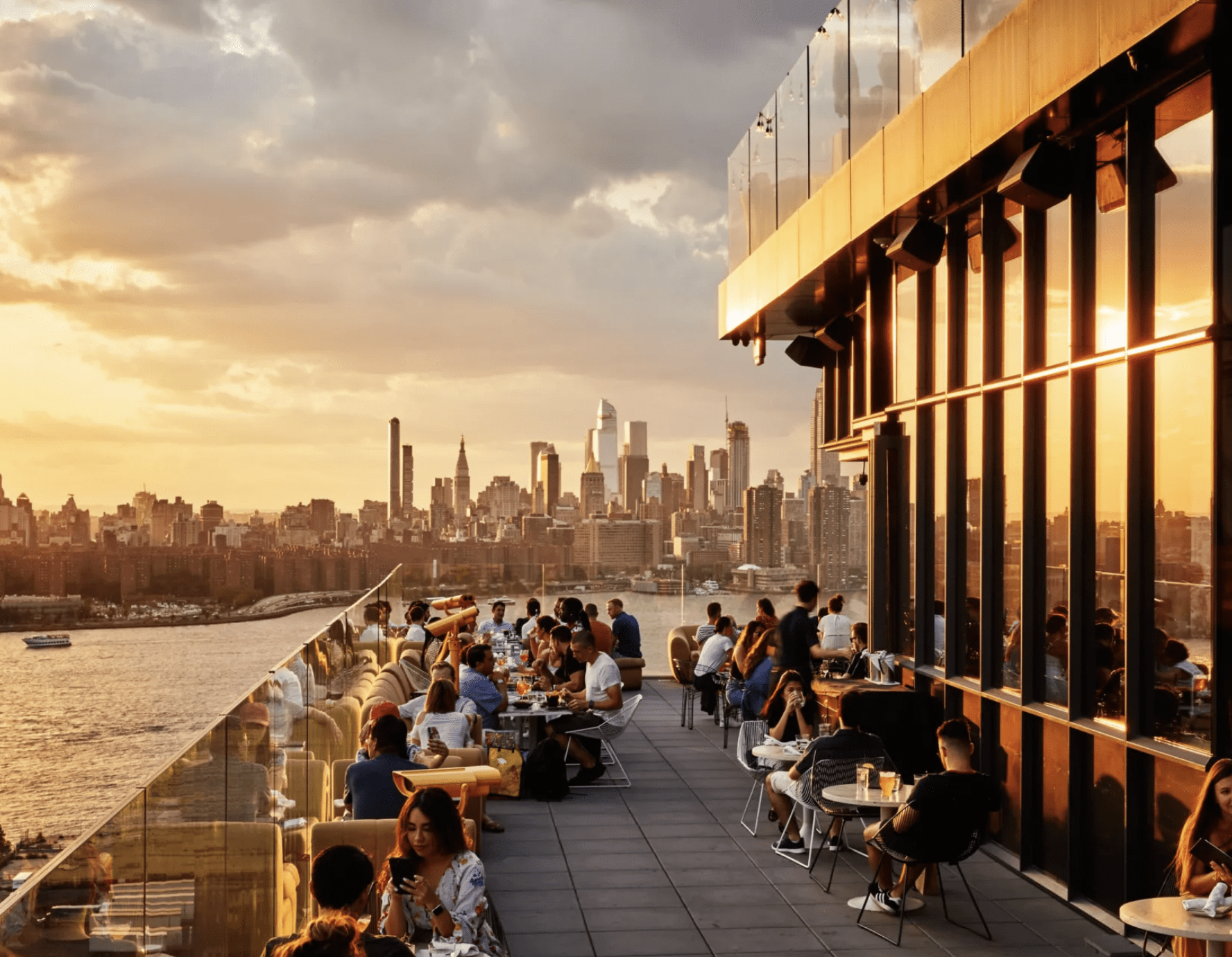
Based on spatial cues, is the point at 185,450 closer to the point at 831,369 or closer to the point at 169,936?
the point at 831,369

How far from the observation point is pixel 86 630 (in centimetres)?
12912

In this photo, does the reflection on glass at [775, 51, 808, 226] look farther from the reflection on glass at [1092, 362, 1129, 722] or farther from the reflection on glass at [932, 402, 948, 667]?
the reflection on glass at [1092, 362, 1129, 722]

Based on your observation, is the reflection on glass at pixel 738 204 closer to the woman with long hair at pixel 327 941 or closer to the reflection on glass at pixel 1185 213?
the reflection on glass at pixel 1185 213

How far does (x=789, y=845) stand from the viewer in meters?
Result: 8.52

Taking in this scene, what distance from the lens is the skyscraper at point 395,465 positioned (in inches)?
5871

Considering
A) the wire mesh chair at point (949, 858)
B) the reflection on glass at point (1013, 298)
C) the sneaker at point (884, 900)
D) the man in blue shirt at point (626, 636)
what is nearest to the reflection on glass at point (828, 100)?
the reflection on glass at point (1013, 298)

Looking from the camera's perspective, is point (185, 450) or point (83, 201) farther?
point (185, 450)

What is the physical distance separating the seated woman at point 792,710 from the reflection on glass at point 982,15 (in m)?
4.54

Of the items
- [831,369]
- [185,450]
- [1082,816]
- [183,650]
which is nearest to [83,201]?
[185,450]

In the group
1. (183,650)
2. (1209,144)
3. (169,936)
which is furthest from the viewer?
(183,650)

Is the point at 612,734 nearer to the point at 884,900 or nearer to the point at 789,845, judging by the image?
the point at 789,845

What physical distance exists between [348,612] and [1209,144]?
762cm

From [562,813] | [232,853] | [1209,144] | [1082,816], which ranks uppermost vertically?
[1209,144]

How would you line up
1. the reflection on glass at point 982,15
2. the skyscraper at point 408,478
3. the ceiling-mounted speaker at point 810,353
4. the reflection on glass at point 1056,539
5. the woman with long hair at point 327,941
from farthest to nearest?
the skyscraper at point 408,478 → the ceiling-mounted speaker at point 810,353 → the reflection on glass at point 1056,539 → the reflection on glass at point 982,15 → the woman with long hair at point 327,941
